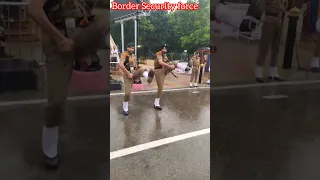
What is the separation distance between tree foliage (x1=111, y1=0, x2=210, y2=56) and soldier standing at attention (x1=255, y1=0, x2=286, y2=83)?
22.3 feet

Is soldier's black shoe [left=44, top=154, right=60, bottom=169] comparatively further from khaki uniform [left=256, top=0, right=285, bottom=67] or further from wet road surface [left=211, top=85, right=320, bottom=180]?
khaki uniform [left=256, top=0, right=285, bottom=67]

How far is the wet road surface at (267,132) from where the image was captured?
2.03 m

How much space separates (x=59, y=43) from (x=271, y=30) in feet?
4.04

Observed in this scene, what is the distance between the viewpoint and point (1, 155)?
1.49m

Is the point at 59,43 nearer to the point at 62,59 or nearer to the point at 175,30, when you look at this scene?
the point at 62,59

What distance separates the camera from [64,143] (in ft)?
5.18

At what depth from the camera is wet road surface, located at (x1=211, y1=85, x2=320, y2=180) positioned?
2.03 m

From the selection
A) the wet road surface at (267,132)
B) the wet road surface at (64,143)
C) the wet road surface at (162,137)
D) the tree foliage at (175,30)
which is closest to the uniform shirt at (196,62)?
the tree foliage at (175,30)

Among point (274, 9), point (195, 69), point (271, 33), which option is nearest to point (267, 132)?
point (271, 33)

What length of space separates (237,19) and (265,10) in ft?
0.56

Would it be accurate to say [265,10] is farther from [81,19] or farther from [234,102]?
[81,19]

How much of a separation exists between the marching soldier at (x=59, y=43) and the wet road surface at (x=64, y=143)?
0.04 m
